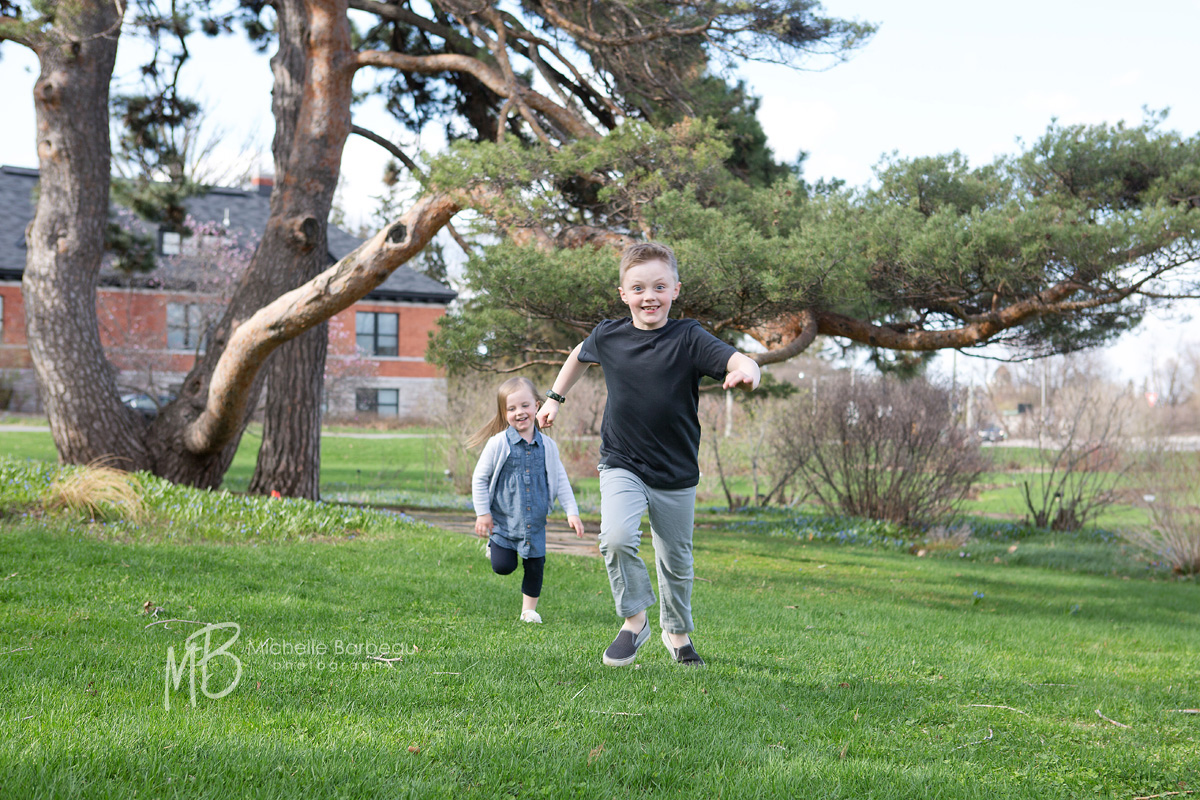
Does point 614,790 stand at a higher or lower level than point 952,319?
lower

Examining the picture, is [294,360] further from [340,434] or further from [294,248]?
[340,434]

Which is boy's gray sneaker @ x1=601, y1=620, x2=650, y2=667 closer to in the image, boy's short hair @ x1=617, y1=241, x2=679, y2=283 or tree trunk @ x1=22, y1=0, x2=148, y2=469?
boy's short hair @ x1=617, y1=241, x2=679, y2=283

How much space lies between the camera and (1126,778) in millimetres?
2980

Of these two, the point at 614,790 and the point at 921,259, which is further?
the point at 921,259

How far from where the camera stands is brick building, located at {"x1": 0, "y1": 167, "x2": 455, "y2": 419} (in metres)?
24.5

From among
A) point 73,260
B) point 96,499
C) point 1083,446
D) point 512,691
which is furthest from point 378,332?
point 512,691

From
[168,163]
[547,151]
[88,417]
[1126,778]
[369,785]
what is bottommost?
[1126,778]

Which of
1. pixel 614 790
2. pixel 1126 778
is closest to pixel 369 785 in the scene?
pixel 614 790

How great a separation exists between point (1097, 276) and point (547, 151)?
15.1 ft

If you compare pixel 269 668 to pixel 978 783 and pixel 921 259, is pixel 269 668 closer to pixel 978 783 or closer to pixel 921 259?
pixel 978 783

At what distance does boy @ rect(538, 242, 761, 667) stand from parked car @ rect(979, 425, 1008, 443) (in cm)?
1085

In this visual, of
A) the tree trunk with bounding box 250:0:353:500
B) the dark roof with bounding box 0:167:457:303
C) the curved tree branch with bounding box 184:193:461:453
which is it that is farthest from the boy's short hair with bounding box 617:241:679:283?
the dark roof with bounding box 0:167:457:303

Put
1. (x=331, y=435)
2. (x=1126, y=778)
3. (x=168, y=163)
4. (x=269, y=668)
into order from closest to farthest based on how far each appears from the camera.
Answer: (x=1126, y=778) < (x=269, y=668) < (x=168, y=163) < (x=331, y=435)

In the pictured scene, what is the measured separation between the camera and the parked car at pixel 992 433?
14075 millimetres
